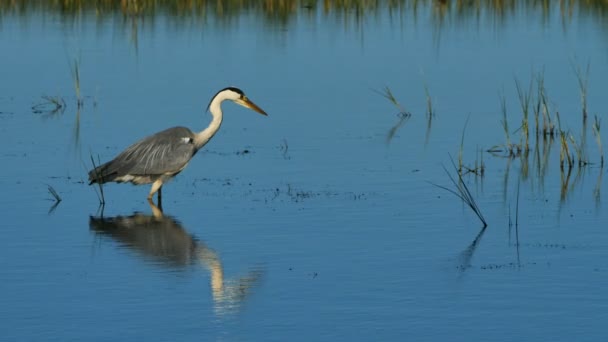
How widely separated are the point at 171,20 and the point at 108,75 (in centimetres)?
682

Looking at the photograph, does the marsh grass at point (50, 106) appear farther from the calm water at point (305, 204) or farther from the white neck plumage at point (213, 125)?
the white neck plumage at point (213, 125)

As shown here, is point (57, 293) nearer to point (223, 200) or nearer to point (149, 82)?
point (223, 200)

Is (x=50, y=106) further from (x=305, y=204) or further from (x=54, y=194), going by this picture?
(x=305, y=204)

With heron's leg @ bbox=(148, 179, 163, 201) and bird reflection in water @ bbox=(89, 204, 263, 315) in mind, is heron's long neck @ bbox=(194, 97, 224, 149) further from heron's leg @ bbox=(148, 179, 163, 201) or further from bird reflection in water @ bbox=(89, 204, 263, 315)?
bird reflection in water @ bbox=(89, 204, 263, 315)

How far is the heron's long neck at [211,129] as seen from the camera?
11984 millimetres

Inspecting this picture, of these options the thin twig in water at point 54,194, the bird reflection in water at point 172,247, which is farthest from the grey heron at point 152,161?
the bird reflection in water at point 172,247

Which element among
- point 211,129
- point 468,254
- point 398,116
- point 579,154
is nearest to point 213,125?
point 211,129

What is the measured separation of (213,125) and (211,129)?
5cm

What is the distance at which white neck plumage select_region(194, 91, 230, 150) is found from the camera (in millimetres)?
11992

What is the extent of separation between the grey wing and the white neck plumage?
0.72 feet

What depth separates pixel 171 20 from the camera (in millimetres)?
25594

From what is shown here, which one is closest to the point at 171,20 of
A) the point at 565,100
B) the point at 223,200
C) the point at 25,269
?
the point at 565,100

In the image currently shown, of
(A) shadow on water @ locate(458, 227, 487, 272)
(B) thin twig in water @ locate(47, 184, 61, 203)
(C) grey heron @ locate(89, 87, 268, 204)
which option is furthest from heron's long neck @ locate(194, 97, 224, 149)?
(A) shadow on water @ locate(458, 227, 487, 272)

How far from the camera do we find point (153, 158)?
37.5 ft
